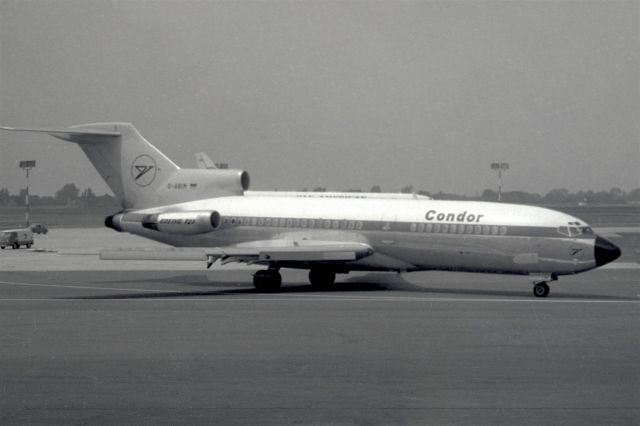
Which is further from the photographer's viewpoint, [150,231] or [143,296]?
[150,231]

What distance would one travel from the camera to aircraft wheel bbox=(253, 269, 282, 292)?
31578 millimetres

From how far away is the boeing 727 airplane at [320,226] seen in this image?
28781 millimetres

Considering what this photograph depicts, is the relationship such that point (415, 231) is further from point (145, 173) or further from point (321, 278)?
point (145, 173)

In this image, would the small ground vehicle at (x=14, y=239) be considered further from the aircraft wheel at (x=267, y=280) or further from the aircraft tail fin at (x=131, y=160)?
the aircraft wheel at (x=267, y=280)

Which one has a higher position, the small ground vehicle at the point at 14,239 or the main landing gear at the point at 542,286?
the small ground vehicle at the point at 14,239

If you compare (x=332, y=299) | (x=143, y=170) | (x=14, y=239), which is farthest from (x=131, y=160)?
(x=14, y=239)

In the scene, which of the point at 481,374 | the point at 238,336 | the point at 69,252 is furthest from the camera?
the point at 69,252

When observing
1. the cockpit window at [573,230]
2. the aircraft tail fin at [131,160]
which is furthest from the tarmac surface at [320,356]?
the aircraft tail fin at [131,160]

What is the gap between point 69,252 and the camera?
52375 millimetres

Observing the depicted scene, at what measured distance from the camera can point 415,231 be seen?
30500mm

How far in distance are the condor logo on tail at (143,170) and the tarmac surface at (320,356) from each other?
5.97m

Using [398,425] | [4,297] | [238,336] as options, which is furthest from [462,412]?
[4,297]

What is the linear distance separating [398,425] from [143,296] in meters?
18.7

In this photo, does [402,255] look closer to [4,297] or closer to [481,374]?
[4,297]
